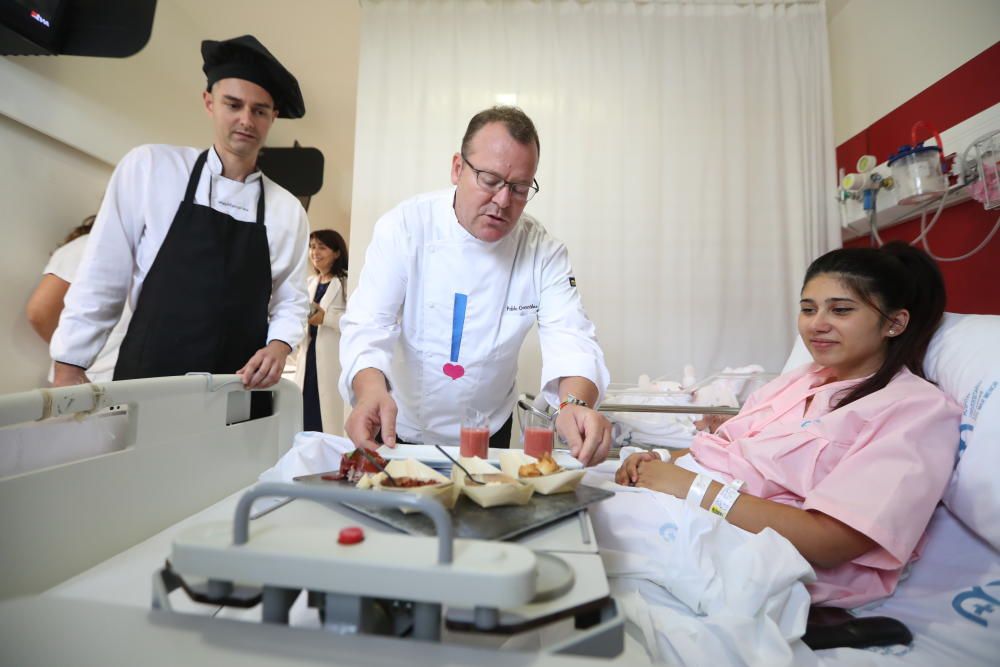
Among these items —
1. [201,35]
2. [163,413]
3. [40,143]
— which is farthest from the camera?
[201,35]

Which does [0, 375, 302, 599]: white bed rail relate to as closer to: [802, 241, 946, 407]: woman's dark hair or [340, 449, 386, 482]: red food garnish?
[340, 449, 386, 482]: red food garnish

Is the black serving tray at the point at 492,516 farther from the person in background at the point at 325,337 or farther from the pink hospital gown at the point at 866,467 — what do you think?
the person in background at the point at 325,337

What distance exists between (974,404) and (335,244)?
4224 mm

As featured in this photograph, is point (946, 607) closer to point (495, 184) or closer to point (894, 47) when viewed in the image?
point (495, 184)

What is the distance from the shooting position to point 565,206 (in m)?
3.23

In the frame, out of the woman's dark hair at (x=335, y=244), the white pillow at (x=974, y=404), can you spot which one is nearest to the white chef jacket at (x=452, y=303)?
the white pillow at (x=974, y=404)

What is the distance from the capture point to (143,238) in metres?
1.68

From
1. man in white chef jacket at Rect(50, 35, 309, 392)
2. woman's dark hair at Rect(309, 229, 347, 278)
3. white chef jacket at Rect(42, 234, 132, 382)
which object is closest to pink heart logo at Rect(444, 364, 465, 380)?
man in white chef jacket at Rect(50, 35, 309, 392)

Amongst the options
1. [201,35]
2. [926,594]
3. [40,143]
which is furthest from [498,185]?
[201,35]

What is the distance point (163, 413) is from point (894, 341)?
170cm

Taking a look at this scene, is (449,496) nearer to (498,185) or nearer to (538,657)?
(538,657)

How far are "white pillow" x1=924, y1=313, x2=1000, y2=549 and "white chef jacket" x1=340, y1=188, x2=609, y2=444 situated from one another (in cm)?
86

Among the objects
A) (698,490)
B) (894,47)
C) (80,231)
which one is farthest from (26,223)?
(894,47)

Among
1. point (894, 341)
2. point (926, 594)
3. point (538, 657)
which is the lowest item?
point (926, 594)
